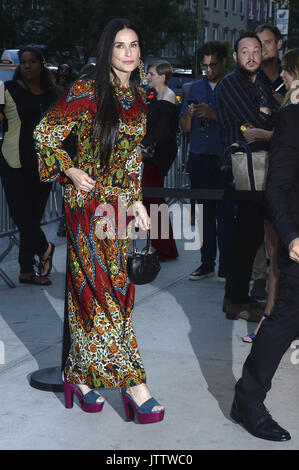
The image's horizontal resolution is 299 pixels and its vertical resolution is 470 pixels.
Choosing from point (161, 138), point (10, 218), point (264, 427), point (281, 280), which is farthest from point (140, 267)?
point (161, 138)

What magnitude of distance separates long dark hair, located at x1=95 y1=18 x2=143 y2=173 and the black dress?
13.1 ft

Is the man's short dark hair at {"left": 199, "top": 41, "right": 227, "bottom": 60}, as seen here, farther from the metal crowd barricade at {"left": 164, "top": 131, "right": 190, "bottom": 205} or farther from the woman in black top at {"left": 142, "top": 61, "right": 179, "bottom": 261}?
the metal crowd barricade at {"left": 164, "top": 131, "right": 190, "bottom": 205}

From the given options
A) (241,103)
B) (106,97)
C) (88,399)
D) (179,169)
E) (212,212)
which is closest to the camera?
(106,97)

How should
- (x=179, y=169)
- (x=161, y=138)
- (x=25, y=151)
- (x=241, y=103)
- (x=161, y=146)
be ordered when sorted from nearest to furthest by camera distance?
(x=241, y=103), (x=25, y=151), (x=161, y=138), (x=161, y=146), (x=179, y=169)

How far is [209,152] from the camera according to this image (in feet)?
25.6

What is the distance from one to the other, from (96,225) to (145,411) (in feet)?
2.91

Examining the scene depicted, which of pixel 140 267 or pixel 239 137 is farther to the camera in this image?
pixel 239 137

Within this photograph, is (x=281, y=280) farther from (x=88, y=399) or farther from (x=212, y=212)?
(x=212, y=212)

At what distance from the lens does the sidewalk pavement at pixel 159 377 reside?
13.8 feet

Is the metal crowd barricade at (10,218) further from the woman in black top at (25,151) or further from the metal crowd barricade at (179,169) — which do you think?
the metal crowd barricade at (179,169)

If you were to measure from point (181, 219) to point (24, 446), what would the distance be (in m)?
6.96
